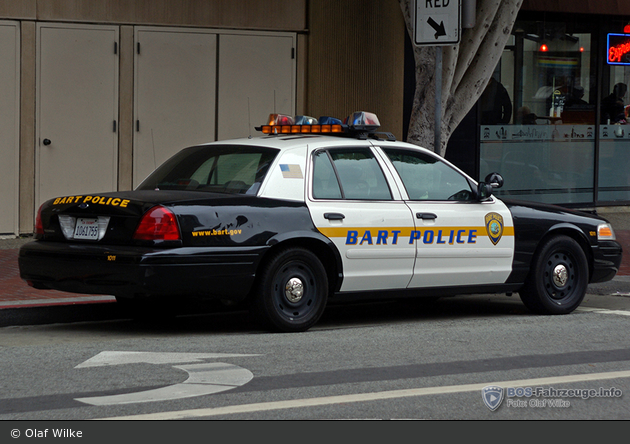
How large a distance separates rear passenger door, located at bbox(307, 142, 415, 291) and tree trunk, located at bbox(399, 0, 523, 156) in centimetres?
362

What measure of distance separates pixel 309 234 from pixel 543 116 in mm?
9936

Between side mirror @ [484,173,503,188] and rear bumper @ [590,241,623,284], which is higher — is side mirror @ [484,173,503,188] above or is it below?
above

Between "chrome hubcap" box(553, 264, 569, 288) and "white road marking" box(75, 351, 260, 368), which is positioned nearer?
"white road marking" box(75, 351, 260, 368)

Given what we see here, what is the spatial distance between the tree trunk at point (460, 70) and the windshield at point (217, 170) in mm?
4096

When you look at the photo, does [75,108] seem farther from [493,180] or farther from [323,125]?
[493,180]

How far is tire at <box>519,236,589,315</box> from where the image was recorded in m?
8.46

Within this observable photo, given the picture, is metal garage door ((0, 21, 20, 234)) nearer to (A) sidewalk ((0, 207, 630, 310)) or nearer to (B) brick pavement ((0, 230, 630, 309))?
(A) sidewalk ((0, 207, 630, 310))

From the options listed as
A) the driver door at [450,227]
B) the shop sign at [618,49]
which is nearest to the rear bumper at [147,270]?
the driver door at [450,227]

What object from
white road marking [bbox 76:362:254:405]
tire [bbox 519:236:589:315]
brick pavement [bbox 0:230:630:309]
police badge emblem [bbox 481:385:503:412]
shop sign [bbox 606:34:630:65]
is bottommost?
white road marking [bbox 76:362:254:405]

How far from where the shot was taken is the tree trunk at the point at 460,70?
11.4 metres

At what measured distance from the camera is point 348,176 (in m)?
7.66

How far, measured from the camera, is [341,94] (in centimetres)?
1394

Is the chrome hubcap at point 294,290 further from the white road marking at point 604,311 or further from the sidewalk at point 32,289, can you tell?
the white road marking at point 604,311

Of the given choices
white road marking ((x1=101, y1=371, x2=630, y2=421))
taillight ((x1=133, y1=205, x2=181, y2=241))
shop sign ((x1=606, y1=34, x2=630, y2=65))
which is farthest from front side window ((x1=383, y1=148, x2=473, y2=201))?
shop sign ((x1=606, y1=34, x2=630, y2=65))
